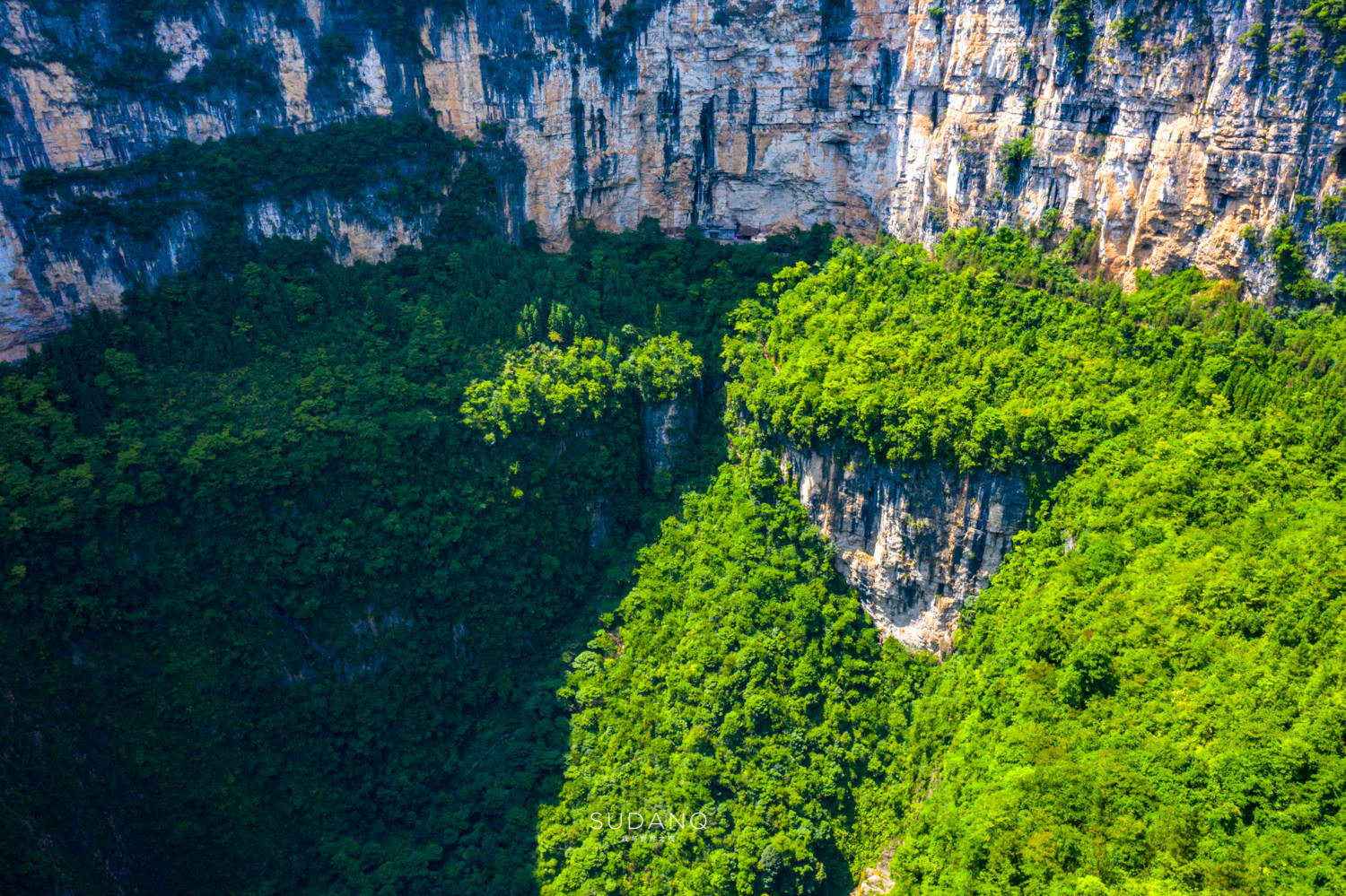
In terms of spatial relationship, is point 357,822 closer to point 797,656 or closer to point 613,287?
point 797,656

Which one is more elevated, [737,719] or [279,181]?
[279,181]

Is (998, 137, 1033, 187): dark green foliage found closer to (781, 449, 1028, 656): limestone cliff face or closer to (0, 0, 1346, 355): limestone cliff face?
(0, 0, 1346, 355): limestone cliff face

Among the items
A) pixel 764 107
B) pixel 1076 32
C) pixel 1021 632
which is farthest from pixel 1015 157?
pixel 1021 632

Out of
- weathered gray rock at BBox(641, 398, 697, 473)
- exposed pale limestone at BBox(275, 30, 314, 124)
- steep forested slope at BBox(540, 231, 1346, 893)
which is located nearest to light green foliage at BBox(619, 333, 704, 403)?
weathered gray rock at BBox(641, 398, 697, 473)

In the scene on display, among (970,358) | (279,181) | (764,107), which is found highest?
(764,107)

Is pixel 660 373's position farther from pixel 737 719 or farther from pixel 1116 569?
pixel 1116 569

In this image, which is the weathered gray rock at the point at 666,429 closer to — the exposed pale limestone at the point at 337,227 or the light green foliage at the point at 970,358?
the light green foliage at the point at 970,358

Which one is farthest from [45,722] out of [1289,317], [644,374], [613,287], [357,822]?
[1289,317]
